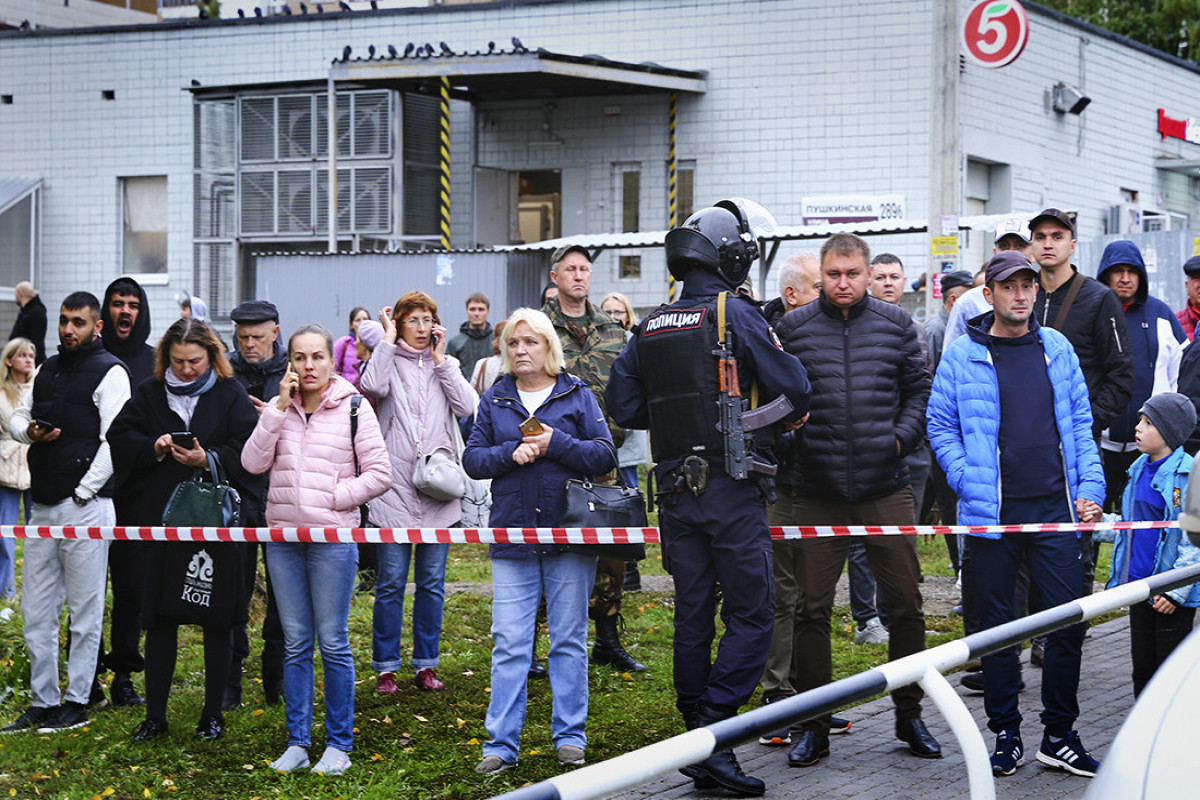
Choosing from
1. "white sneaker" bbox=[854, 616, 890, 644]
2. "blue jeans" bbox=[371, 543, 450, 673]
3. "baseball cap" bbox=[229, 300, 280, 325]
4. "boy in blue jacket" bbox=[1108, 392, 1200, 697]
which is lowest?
"white sneaker" bbox=[854, 616, 890, 644]

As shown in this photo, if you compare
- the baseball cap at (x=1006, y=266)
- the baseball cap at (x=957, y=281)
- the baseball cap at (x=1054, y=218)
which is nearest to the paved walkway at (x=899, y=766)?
the baseball cap at (x=1006, y=266)

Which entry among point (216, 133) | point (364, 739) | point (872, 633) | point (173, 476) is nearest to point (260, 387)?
point (173, 476)

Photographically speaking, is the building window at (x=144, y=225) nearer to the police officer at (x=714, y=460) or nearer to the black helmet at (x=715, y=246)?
the black helmet at (x=715, y=246)

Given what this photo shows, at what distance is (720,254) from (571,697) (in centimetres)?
198

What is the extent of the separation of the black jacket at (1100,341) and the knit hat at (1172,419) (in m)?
1.17

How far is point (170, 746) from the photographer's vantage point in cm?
672

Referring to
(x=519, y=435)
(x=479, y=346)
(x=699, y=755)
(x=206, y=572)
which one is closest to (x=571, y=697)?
(x=519, y=435)

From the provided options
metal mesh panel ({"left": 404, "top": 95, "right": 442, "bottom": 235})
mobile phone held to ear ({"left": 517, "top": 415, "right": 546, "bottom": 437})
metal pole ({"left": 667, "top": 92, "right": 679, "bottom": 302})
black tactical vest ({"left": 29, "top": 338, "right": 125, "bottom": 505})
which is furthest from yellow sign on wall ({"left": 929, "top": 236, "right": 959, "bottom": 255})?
metal mesh panel ({"left": 404, "top": 95, "right": 442, "bottom": 235})

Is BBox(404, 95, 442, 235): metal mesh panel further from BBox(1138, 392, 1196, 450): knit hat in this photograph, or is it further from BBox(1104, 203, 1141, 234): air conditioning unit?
BBox(1138, 392, 1196, 450): knit hat

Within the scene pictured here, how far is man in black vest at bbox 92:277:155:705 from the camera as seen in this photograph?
7.73 meters

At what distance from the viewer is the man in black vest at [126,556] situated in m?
7.73

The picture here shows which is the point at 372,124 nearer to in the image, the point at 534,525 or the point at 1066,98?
the point at 1066,98

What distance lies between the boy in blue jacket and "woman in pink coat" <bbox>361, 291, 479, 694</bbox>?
338cm

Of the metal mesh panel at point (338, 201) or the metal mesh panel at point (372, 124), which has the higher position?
the metal mesh panel at point (372, 124)
